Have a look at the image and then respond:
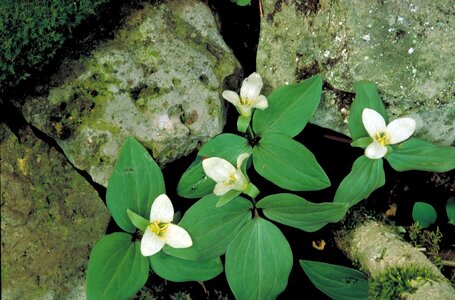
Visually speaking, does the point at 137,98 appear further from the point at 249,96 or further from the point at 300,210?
the point at 300,210

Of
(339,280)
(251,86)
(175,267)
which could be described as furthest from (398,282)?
(251,86)

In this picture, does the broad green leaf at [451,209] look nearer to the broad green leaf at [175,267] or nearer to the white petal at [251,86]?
the white petal at [251,86]

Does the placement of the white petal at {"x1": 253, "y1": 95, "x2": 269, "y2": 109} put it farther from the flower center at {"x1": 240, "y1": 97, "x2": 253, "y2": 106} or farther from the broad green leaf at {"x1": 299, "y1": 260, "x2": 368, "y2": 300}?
the broad green leaf at {"x1": 299, "y1": 260, "x2": 368, "y2": 300}

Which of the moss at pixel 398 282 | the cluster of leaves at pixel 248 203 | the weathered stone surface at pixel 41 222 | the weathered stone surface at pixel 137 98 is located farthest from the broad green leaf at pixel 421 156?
the weathered stone surface at pixel 41 222

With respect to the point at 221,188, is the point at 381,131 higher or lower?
higher

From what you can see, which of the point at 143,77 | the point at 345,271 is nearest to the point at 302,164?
the point at 345,271

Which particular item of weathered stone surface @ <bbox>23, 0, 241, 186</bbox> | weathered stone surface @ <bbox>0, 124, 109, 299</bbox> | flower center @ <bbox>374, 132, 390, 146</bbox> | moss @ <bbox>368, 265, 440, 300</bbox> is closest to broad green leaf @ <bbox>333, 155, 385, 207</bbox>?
flower center @ <bbox>374, 132, 390, 146</bbox>
